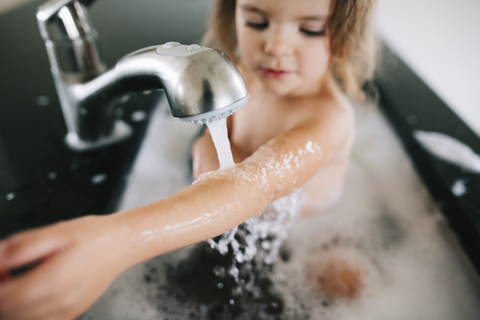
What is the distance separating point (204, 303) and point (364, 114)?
31.9 inches

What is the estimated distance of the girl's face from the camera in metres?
0.55

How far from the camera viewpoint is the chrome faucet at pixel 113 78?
33 cm

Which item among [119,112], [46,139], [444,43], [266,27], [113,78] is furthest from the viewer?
[444,43]

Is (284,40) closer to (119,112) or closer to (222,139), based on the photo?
(222,139)

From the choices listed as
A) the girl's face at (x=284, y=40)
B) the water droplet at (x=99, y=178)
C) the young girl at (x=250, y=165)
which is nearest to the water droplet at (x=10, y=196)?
the water droplet at (x=99, y=178)

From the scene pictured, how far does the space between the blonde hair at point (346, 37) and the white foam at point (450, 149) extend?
0.24 metres

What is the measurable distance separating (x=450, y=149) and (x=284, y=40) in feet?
1.49

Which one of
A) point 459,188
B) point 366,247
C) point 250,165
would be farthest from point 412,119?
point 250,165

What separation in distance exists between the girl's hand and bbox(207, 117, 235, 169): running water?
16 centimetres

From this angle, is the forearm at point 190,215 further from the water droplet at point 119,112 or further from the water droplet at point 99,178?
the water droplet at point 119,112

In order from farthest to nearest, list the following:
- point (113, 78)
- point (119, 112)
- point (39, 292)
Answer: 1. point (119, 112)
2. point (113, 78)
3. point (39, 292)

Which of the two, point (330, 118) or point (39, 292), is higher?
point (39, 292)

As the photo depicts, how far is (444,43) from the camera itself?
1.15 meters

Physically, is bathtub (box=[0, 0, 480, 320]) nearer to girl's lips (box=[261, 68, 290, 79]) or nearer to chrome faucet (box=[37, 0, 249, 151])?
chrome faucet (box=[37, 0, 249, 151])
